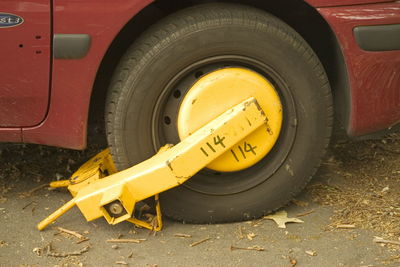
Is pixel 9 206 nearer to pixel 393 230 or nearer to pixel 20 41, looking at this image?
pixel 20 41

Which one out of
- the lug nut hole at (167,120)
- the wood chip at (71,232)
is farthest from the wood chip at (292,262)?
the wood chip at (71,232)

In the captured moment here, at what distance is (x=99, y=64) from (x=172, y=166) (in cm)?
50

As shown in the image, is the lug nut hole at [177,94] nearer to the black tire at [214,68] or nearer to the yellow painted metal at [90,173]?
the black tire at [214,68]

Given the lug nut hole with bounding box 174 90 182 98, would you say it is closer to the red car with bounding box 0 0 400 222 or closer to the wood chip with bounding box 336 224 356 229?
the red car with bounding box 0 0 400 222

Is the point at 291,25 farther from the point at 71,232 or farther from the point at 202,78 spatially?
the point at 71,232

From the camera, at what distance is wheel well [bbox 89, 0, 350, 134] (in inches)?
102

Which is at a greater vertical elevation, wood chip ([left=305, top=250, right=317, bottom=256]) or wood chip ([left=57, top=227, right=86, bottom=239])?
wood chip ([left=305, top=250, right=317, bottom=256])

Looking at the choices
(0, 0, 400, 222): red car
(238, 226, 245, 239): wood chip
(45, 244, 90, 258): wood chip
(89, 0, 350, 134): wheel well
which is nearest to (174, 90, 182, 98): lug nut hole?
(0, 0, 400, 222): red car

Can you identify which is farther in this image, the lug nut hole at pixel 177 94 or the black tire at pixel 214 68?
the lug nut hole at pixel 177 94

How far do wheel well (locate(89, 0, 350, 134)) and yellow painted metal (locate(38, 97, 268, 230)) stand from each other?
0.42 meters

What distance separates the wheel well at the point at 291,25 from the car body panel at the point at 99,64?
7 cm

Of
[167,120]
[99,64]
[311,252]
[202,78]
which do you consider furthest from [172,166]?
[311,252]

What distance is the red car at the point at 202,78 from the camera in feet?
7.89

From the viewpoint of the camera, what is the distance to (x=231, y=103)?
2520 millimetres
